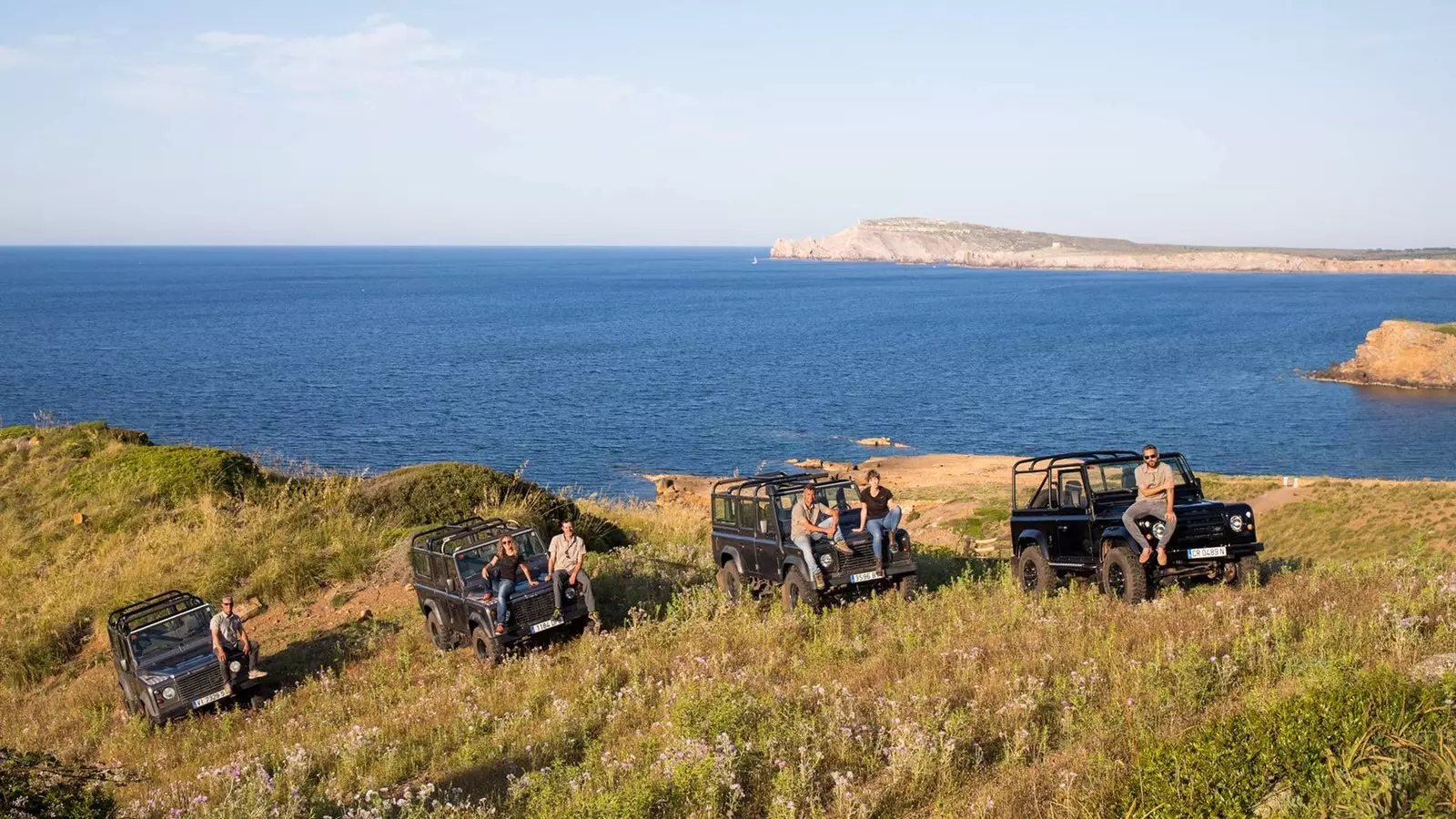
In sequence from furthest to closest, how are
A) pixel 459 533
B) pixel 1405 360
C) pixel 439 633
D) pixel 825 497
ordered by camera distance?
pixel 1405 360, pixel 459 533, pixel 825 497, pixel 439 633

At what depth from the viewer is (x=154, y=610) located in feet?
49.0

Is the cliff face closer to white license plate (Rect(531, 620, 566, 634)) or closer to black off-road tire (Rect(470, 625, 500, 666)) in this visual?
white license plate (Rect(531, 620, 566, 634))

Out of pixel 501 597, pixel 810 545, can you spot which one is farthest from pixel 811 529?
pixel 501 597

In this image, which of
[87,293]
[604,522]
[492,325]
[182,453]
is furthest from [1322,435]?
[87,293]

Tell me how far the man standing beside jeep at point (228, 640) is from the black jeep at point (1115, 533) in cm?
1022

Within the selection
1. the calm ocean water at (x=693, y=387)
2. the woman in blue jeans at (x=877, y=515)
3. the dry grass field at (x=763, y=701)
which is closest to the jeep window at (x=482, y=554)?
the dry grass field at (x=763, y=701)

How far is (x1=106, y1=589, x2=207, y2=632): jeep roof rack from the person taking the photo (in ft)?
46.8

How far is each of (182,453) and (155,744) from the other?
1475 cm

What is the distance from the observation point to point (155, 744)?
12.2 m

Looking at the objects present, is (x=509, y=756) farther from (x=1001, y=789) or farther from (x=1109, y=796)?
(x=1109, y=796)

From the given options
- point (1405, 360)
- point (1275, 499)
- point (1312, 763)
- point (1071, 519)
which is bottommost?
point (1275, 499)

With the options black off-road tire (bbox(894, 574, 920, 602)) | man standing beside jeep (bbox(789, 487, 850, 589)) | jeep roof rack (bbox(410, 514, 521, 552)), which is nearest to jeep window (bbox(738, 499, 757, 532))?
man standing beside jeep (bbox(789, 487, 850, 589))

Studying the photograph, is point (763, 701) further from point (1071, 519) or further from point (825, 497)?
point (1071, 519)

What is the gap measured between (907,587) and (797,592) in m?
1.48
